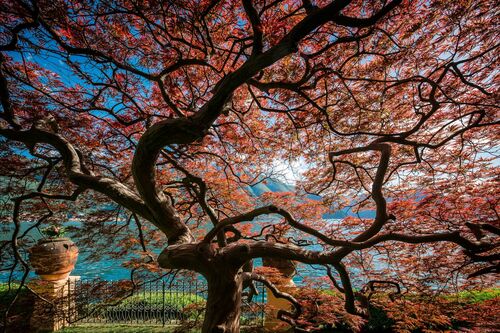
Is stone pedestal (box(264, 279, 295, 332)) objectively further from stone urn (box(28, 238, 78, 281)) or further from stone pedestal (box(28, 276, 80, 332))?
stone urn (box(28, 238, 78, 281))

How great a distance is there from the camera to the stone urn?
6172 mm

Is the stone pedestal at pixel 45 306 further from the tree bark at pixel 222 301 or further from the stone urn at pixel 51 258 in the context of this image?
the tree bark at pixel 222 301

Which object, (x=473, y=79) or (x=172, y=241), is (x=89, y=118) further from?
(x=473, y=79)

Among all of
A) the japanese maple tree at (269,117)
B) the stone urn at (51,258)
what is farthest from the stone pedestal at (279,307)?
the stone urn at (51,258)

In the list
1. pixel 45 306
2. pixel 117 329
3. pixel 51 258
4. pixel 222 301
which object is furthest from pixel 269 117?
pixel 45 306

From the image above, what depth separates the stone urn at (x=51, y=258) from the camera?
6.17m

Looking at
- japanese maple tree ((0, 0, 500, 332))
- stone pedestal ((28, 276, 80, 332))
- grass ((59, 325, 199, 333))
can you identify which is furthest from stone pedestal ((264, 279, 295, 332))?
stone pedestal ((28, 276, 80, 332))

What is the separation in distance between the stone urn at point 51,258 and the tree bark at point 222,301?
6107 mm

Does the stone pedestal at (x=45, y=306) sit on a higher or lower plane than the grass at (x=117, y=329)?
higher

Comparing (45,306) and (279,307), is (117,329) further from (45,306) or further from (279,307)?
(279,307)

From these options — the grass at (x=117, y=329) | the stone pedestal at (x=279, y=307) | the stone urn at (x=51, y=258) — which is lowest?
the grass at (x=117, y=329)

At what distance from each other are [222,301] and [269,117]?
3.51 metres

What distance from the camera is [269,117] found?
484 cm

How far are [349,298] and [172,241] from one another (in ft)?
6.23
